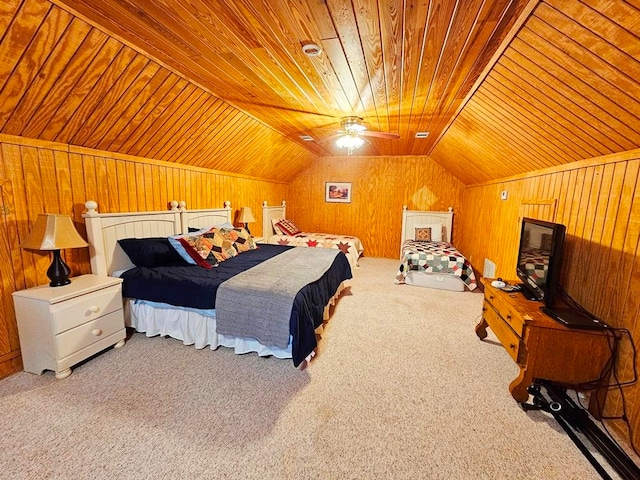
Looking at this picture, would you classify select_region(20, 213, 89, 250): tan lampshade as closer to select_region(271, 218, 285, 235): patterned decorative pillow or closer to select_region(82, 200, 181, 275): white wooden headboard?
select_region(82, 200, 181, 275): white wooden headboard

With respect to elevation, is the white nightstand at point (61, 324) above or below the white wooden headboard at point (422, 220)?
below

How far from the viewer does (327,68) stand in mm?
2170

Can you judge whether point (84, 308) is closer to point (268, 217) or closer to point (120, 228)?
point (120, 228)

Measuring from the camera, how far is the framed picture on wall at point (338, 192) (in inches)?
248

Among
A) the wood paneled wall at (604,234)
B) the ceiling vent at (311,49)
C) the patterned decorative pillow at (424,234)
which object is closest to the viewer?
the wood paneled wall at (604,234)

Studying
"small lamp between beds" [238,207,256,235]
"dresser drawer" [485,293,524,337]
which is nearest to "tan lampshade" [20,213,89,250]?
"small lamp between beds" [238,207,256,235]

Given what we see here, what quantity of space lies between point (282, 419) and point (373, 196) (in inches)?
201

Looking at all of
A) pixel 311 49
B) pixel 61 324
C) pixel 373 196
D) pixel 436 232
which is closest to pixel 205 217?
pixel 61 324

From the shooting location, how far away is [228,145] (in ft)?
12.4

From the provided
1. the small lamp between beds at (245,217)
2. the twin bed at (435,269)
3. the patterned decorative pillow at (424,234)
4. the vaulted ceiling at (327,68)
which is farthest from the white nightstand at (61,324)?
the patterned decorative pillow at (424,234)

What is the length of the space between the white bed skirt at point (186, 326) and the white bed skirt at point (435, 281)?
2.18 metres

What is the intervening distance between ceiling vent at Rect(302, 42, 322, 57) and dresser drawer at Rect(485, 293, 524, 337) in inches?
89.5

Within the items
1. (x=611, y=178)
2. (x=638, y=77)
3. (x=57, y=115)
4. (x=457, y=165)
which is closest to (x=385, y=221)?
(x=457, y=165)

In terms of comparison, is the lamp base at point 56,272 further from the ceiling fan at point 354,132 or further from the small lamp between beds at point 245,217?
the ceiling fan at point 354,132
